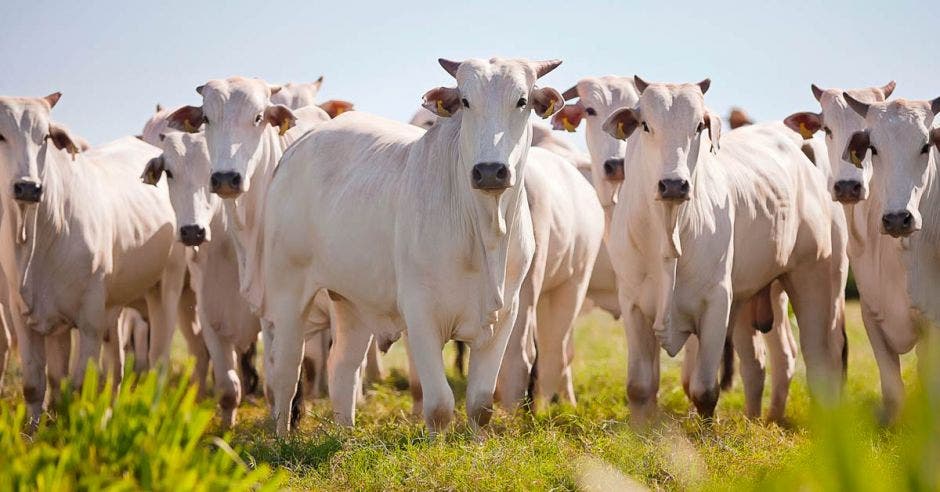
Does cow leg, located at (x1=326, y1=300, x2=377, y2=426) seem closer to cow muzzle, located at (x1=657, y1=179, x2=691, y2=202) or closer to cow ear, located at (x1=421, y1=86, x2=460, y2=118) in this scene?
cow ear, located at (x1=421, y1=86, x2=460, y2=118)

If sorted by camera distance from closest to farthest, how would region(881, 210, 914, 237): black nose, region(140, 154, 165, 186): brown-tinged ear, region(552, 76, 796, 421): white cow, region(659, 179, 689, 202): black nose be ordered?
region(659, 179, 689, 202): black nose
region(881, 210, 914, 237): black nose
region(140, 154, 165, 186): brown-tinged ear
region(552, 76, 796, 421): white cow

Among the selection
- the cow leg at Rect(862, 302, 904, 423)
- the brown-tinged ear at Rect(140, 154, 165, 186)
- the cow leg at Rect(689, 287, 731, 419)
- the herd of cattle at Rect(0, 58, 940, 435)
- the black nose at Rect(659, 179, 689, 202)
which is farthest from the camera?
the brown-tinged ear at Rect(140, 154, 165, 186)

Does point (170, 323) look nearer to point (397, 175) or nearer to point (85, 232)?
point (85, 232)

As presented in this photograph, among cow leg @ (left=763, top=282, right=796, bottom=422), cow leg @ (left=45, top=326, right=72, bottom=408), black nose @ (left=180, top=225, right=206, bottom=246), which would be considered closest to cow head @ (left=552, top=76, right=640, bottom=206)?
cow leg @ (left=763, top=282, right=796, bottom=422)

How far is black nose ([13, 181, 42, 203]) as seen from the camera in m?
8.44

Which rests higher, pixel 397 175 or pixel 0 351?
pixel 397 175

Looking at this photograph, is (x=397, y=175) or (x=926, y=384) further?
(x=397, y=175)

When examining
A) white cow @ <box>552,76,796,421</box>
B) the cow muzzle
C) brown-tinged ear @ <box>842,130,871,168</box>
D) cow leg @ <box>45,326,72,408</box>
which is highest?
brown-tinged ear @ <box>842,130,871,168</box>

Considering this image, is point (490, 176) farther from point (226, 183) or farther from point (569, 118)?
point (569, 118)

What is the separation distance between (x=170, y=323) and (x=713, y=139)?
4782 millimetres

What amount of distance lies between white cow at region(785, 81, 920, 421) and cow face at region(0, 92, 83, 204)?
5.23 m

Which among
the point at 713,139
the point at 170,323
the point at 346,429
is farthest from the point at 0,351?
the point at 713,139

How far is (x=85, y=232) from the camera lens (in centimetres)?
905

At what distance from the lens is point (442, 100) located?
6930mm
